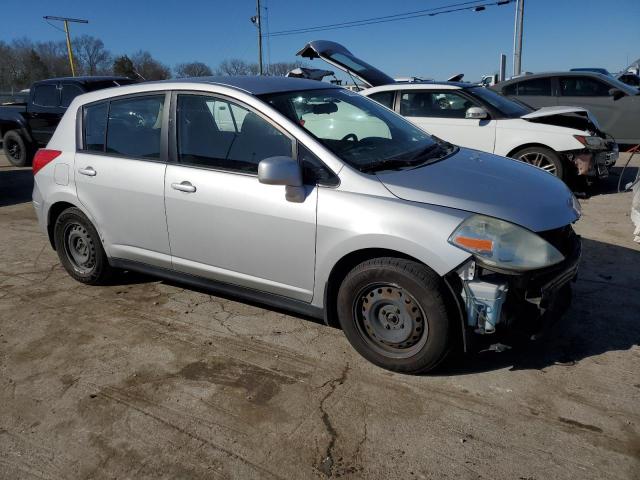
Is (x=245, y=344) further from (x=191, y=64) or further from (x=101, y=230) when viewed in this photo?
(x=191, y=64)

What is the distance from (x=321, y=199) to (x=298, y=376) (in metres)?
1.07

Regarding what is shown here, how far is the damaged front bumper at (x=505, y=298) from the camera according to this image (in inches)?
107

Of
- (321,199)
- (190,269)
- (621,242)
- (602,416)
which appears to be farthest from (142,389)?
(621,242)

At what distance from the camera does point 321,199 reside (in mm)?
3102

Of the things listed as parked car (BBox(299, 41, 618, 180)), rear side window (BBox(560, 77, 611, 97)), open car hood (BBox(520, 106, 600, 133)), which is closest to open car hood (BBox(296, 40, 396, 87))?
parked car (BBox(299, 41, 618, 180))

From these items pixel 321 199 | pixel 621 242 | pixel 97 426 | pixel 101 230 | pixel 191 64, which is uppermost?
pixel 191 64

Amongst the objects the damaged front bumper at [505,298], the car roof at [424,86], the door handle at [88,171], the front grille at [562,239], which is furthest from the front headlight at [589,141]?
the door handle at [88,171]

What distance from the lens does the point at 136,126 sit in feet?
13.1

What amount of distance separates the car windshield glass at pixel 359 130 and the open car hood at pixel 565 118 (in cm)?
388

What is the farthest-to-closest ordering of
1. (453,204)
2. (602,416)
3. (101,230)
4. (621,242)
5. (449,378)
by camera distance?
(621,242) → (101,230) → (449,378) → (453,204) → (602,416)

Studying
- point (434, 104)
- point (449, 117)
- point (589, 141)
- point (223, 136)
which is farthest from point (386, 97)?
point (223, 136)

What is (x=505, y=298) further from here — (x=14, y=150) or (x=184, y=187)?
(x=14, y=150)

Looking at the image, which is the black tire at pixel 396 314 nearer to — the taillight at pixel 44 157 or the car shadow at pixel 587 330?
the car shadow at pixel 587 330

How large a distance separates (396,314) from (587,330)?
59.4 inches
